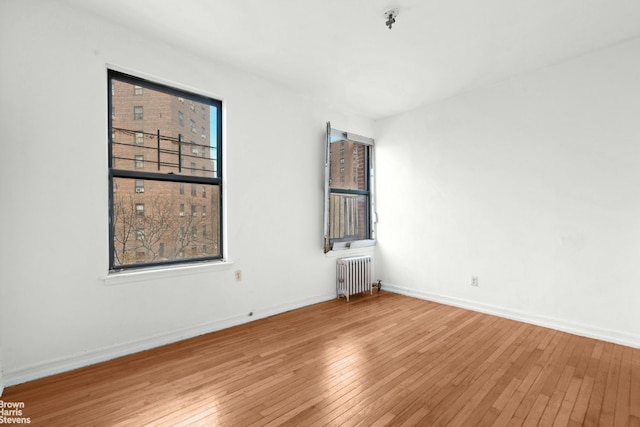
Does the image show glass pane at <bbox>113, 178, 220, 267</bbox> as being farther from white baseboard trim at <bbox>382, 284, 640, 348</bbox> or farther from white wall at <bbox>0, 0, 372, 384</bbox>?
white baseboard trim at <bbox>382, 284, 640, 348</bbox>

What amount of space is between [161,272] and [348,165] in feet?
10.3

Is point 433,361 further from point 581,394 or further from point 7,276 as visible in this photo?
point 7,276

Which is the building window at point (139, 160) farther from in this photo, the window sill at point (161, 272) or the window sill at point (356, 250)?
the window sill at point (356, 250)

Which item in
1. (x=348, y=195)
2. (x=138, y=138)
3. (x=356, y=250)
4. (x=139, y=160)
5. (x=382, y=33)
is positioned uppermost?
(x=382, y=33)

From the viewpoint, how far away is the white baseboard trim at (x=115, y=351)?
2.23 meters

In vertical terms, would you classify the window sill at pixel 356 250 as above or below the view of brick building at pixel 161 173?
below

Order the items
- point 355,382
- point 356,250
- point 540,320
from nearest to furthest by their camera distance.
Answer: point 355,382
point 540,320
point 356,250

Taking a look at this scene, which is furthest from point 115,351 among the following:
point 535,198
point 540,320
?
point 535,198

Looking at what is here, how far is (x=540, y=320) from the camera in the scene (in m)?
3.42

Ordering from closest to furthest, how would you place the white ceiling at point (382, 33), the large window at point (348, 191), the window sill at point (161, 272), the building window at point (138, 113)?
the white ceiling at point (382, 33), the window sill at point (161, 272), the building window at point (138, 113), the large window at point (348, 191)

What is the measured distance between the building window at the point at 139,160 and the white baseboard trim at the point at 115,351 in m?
1.59

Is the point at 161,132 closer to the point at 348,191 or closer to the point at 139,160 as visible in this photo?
the point at 139,160

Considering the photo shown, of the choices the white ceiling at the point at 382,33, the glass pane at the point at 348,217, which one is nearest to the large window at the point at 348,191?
the glass pane at the point at 348,217

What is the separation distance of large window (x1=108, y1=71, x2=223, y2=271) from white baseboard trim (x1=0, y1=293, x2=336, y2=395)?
69 cm
